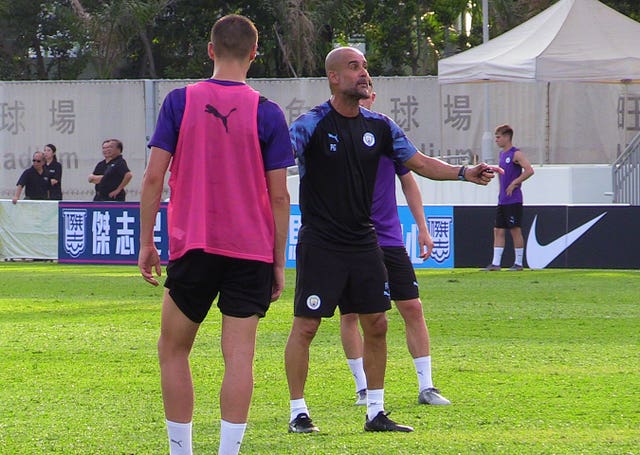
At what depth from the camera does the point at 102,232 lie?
24.4 meters

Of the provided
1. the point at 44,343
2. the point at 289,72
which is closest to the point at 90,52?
the point at 289,72

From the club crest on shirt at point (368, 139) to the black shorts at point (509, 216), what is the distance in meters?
13.2

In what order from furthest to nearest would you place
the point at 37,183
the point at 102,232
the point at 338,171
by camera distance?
the point at 37,183 < the point at 102,232 < the point at 338,171

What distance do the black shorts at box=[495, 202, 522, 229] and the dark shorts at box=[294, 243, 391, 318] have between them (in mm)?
13065

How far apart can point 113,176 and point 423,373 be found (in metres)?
16.1

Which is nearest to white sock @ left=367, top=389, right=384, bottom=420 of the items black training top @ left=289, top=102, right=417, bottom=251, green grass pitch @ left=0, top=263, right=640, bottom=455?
green grass pitch @ left=0, top=263, right=640, bottom=455

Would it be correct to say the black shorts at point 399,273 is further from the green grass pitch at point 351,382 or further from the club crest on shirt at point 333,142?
the club crest on shirt at point 333,142

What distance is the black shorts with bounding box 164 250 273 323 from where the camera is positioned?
239 inches

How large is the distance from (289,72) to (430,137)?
25.0 feet

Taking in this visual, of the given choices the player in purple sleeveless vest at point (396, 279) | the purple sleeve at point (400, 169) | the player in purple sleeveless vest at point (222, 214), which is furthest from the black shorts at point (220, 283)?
the player in purple sleeveless vest at point (396, 279)

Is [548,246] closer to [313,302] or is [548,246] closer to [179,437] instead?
[313,302]

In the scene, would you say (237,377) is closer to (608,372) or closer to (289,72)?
(608,372)

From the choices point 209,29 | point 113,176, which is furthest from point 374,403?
point 209,29

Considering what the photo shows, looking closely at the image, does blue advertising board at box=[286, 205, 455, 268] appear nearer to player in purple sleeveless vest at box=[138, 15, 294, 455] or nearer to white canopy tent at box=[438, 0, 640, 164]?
white canopy tent at box=[438, 0, 640, 164]
